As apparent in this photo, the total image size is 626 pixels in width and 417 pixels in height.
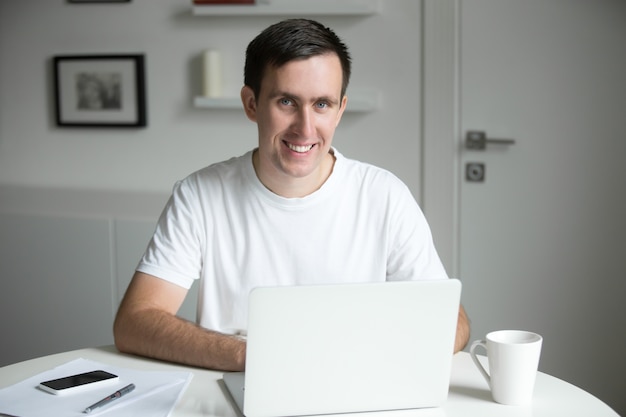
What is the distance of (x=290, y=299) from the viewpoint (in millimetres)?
1253

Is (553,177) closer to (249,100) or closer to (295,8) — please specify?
(295,8)

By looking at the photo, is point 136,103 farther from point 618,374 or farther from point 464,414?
point 464,414

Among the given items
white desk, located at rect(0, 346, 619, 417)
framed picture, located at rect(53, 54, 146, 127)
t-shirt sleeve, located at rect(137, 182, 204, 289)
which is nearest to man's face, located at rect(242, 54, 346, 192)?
t-shirt sleeve, located at rect(137, 182, 204, 289)

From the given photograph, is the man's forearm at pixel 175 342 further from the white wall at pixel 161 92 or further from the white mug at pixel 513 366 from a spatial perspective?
the white wall at pixel 161 92

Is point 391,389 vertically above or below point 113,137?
below

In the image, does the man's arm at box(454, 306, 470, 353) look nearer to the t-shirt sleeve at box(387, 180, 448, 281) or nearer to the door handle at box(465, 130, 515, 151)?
the t-shirt sleeve at box(387, 180, 448, 281)

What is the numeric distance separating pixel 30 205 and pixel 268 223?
6.78ft

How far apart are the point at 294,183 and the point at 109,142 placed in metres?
1.95

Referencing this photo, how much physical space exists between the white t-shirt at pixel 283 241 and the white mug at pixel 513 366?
0.53 m

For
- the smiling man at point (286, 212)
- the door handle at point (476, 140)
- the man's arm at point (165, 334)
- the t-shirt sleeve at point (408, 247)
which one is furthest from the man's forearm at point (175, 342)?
the door handle at point (476, 140)

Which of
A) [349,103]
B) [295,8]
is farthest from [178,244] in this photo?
[295,8]

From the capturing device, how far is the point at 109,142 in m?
3.68

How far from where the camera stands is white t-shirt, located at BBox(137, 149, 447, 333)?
1.93 meters

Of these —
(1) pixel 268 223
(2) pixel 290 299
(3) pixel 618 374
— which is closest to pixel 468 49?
(3) pixel 618 374
